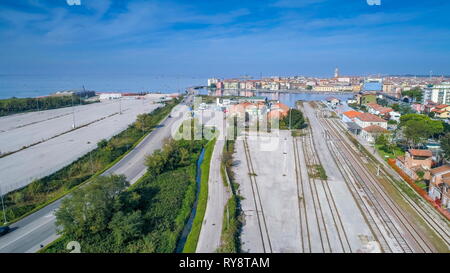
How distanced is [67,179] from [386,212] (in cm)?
746

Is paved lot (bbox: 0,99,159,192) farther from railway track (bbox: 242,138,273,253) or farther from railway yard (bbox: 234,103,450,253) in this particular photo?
railway track (bbox: 242,138,273,253)

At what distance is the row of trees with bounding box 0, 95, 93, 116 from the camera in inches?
722

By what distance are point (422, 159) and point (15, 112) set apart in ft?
73.2

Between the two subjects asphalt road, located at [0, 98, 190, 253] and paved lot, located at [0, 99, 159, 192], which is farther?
paved lot, located at [0, 99, 159, 192]

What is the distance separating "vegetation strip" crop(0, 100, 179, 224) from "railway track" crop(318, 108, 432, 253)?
6.65 meters

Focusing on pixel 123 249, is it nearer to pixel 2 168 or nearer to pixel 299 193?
pixel 299 193

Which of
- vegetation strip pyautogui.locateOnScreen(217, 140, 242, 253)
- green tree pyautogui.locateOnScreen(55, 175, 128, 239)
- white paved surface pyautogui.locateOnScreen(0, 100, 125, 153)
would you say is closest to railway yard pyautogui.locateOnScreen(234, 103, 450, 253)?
vegetation strip pyautogui.locateOnScreen(217, 140, 242, 253)

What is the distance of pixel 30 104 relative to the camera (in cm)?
1981

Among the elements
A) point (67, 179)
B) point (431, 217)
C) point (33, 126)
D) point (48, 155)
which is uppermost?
point (33, 126)

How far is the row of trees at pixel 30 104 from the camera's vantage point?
1833cm

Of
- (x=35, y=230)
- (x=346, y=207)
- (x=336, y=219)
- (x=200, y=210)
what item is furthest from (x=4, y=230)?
(x=346, y=207)

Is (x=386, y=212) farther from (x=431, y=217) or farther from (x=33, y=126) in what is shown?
(x=33, y=126)

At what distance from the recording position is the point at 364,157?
9.15m
